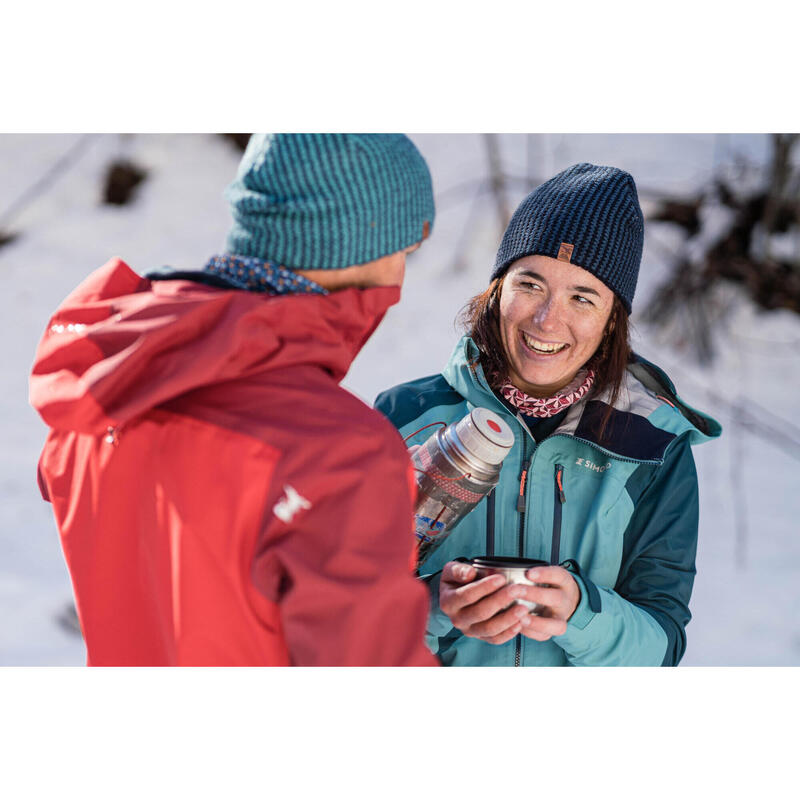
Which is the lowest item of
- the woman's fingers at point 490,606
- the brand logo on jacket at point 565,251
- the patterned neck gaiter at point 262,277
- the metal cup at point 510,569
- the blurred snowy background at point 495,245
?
the blurred snowy background at point 495,245

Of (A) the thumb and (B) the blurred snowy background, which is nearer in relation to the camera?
(A) the thumb

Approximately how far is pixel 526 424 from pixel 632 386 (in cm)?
20

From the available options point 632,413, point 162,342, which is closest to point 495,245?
point 632,413

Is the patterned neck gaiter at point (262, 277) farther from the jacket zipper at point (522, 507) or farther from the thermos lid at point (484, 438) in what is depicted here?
the jacket zipper at point (522, 507)

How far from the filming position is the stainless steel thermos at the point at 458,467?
3.59 ft

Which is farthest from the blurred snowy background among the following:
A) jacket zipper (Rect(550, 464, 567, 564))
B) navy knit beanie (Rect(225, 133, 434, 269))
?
navy knit beanie (Rect(225, 133, 434, 269))

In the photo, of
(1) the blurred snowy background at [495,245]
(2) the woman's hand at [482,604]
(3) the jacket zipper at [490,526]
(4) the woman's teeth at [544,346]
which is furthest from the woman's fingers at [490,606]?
(1) the blurred snowy background at [495,245]

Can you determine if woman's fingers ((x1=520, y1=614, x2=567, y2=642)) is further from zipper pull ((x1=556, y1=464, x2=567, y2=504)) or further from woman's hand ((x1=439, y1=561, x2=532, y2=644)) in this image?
zipper pull ((x1=556, y1=464, x2=567, y2=504))

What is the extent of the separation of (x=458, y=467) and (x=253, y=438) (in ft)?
1.28

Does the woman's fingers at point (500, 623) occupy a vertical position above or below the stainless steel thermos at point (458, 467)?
below

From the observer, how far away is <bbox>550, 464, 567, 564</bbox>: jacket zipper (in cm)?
137

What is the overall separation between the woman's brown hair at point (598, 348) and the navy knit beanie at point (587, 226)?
43 mm

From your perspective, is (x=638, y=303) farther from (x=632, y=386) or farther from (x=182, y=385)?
(x=182, y=385)

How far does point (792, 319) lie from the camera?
4090mm
